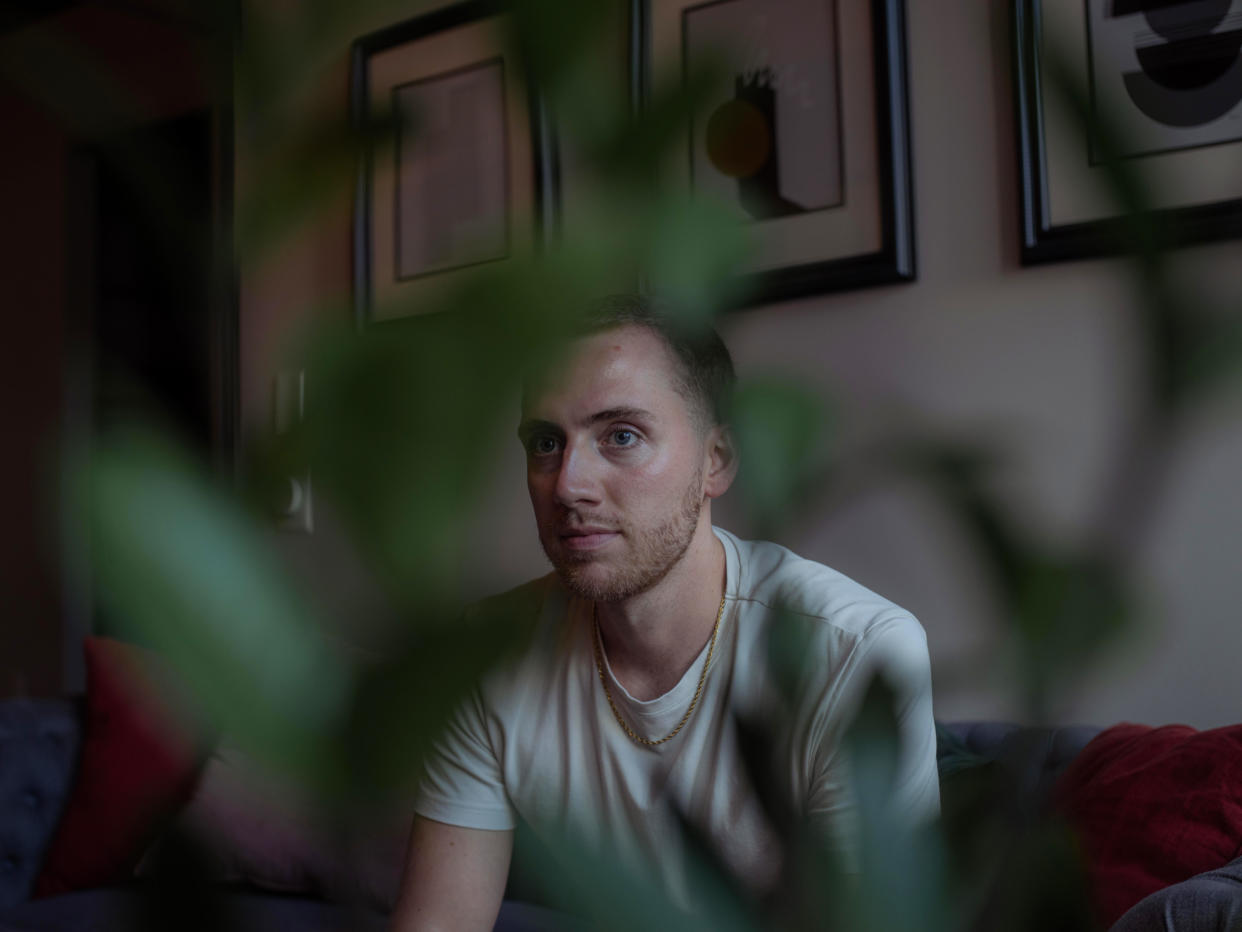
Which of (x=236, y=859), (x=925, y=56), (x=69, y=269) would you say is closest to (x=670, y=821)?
(x=236, y=859)

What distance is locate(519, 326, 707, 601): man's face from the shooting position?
0.17 metres

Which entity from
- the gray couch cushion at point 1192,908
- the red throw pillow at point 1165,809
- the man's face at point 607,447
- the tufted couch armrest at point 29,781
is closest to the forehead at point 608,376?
the man's face at point 607,447

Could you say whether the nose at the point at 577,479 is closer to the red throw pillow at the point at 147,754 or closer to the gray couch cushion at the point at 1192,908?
the red throw pillow at the point at 147,754

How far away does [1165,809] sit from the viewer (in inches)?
54.8

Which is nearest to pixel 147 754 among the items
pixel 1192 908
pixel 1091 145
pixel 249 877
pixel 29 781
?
pixel 249 877

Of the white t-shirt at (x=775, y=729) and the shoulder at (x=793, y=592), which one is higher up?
the shoulder at (x=793, y=592)

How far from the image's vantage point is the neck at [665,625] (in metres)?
1.27

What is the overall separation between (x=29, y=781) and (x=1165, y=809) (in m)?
2.17

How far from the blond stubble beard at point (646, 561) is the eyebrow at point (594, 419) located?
0.21ft

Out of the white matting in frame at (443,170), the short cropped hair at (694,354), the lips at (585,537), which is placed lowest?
the lips at (585,537)

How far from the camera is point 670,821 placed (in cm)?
17

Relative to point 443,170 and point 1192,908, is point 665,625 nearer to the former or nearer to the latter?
point 1192,908

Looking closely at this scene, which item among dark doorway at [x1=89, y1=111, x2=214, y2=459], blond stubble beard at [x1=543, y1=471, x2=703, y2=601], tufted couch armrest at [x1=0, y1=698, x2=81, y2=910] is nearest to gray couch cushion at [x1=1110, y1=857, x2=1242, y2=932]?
blond stubble beard at [x1=543, y1=471, x2=703, y2=601]

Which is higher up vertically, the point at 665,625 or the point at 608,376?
the point at 608,376
